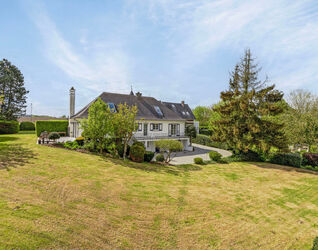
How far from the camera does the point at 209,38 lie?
43.7 ft

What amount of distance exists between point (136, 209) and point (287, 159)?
20.5 meters

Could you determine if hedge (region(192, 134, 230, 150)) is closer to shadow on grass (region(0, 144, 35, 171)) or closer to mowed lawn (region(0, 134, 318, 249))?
mowed lawn (region(0, 134, 318, 249))

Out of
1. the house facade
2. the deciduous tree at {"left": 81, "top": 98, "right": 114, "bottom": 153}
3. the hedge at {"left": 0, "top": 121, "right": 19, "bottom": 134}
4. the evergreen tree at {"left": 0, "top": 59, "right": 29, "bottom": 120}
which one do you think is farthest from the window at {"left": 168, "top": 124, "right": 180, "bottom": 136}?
the evergreen tree at {"left": 0, "top": 59, "right": 29, "bottom": 120}

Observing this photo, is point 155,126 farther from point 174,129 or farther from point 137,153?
point 137,153

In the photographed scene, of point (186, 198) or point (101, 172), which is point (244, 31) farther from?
point (101, 172)

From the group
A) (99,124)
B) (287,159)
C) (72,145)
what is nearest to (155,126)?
(99,124)

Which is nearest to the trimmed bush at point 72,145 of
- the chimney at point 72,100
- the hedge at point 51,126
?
the chimney at point 72,100

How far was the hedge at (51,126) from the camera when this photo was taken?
2472 cm

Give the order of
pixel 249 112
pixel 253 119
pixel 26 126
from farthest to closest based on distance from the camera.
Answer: pixel 26 126, pixel 249 112, pixel 253 119

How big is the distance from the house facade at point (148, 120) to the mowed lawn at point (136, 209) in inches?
450

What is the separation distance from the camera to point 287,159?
20672mm

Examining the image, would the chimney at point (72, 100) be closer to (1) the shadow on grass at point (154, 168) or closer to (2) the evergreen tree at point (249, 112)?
(1) the shadow on grass at point (154, 168)

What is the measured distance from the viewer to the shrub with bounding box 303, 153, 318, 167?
20.2 metres

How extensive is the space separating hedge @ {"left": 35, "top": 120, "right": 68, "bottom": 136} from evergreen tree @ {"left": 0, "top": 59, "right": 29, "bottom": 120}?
53.3ft
